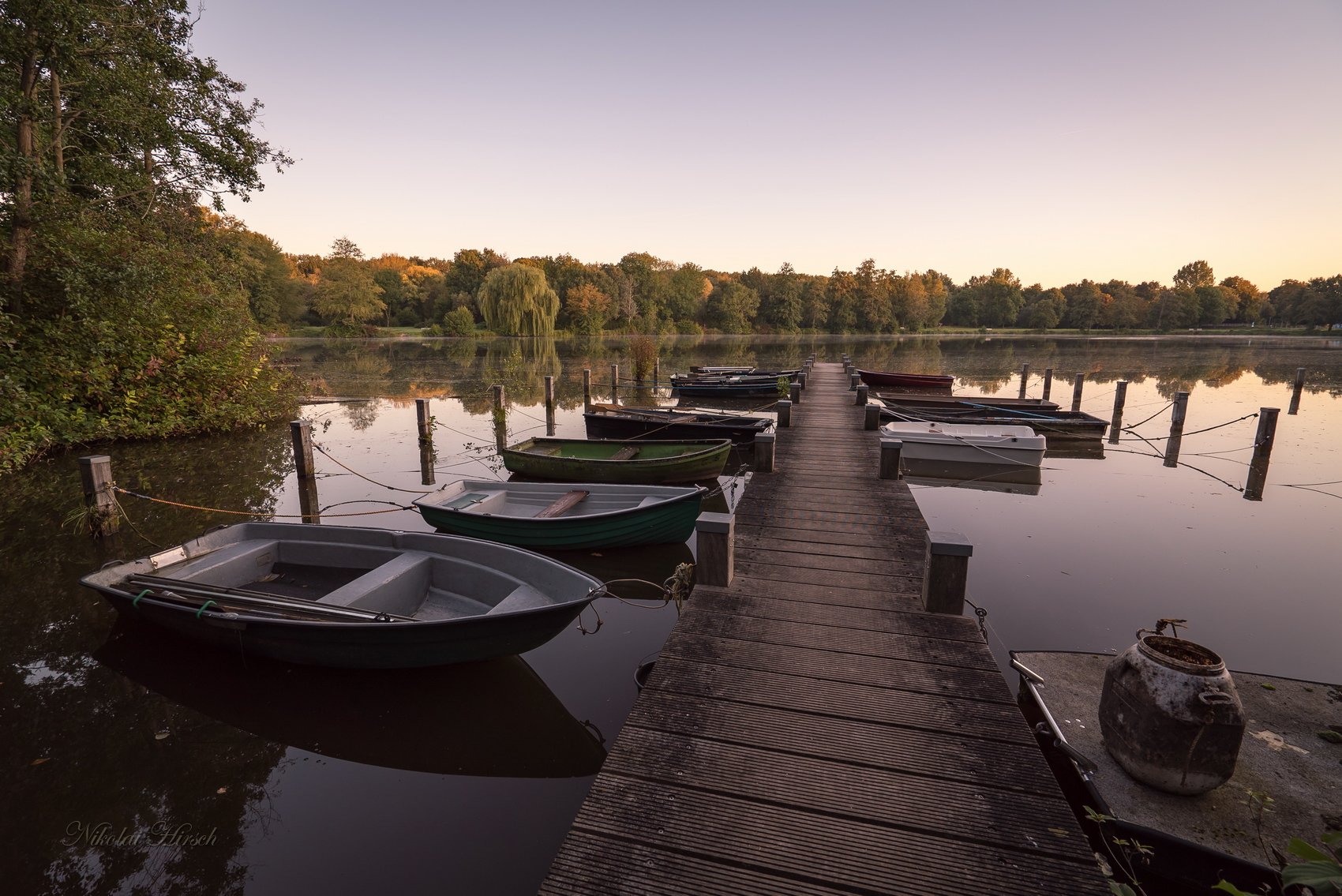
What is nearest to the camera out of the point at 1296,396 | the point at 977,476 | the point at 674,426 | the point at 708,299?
the point at 977,476

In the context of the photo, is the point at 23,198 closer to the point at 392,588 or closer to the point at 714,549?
the point at 392,588

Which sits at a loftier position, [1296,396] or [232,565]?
[1296,396]

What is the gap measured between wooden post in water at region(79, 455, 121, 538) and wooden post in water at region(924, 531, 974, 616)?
1104 cm

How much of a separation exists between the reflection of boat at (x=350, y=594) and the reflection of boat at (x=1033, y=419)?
43.7 feet

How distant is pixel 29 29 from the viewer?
12227 millimetres

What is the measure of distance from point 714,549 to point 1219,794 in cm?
368

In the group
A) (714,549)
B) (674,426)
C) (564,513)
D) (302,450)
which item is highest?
(714,549)

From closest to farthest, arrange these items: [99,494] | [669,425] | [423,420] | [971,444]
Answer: [99,494] < [971,444] < [669,425] < [423,420]

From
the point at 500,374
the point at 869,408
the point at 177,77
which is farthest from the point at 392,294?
the point at 869,408

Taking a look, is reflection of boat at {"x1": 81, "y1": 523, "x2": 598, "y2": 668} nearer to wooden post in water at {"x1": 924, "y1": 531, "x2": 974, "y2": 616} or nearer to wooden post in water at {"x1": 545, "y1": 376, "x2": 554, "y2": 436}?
wooden post in water at {"x1": 924, "y1": 531, "x2": 974, "y2": 616}

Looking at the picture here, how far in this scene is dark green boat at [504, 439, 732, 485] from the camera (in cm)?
1070

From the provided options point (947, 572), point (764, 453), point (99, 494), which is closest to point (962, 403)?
point (764, 453)

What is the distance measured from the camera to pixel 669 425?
14.0m

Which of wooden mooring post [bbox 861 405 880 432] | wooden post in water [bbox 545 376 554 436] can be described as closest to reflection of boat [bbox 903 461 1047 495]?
wooden mooring post [bbox 861 405 880 432]
